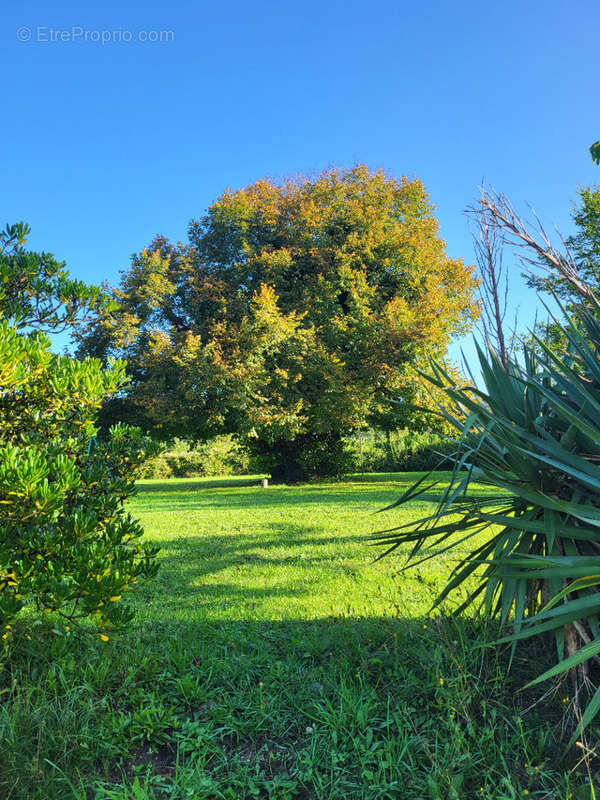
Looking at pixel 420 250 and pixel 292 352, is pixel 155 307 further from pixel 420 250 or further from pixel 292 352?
pixel 420 250

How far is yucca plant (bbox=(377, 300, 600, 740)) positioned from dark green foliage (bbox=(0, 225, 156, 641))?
1.66m

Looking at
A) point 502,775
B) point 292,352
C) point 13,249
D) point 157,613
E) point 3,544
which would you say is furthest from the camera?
point 292,352

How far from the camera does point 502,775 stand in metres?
2.12

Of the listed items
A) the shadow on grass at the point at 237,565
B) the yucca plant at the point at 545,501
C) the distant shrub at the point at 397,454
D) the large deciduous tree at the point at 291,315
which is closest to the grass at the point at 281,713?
the yucca plant at the point at 545,501

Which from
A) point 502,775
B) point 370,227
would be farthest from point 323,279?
point 502,775

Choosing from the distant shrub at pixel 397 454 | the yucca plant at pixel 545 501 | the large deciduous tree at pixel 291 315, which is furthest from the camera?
the distant shrub at pixel 397 454

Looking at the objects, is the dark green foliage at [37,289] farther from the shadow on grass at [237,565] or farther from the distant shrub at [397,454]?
the distant shrub at [397,454]

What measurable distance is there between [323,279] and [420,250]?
3.55 m

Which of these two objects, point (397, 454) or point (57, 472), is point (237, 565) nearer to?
point (57, 472)

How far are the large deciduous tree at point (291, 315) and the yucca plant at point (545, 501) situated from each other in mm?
11530

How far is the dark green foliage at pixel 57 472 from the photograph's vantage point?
2.35 m

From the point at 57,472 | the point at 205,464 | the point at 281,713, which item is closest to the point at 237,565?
the point at 281,713

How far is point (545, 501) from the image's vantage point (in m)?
2.16

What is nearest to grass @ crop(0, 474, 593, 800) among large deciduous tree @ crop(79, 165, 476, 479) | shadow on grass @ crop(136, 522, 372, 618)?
shadow on grass @ crop(136, 522, 372, 618)
